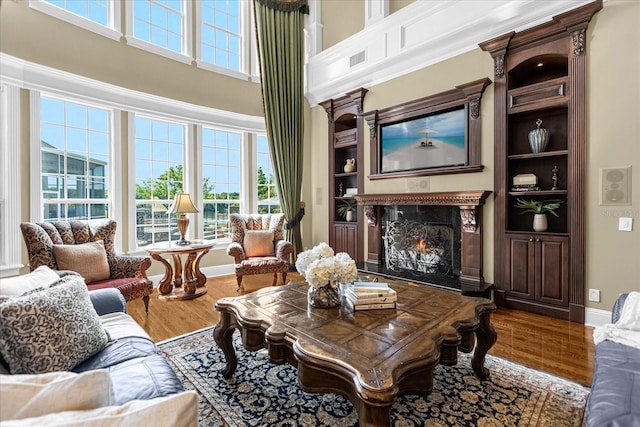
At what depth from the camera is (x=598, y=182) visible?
2.97m

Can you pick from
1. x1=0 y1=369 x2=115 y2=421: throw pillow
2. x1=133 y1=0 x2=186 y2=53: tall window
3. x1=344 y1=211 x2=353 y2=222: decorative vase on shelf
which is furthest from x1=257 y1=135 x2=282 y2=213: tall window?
x1=0 y1=369 x2=115 y2=421: throw pillow

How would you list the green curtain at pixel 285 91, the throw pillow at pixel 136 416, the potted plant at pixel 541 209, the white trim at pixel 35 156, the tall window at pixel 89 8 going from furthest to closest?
the green curtain at pixel 285 91, the tall window at pixel 89 8, the white trim at pixel 35 156, the potted plant at pixel 541 209, the throw pillow at pixel 136 416

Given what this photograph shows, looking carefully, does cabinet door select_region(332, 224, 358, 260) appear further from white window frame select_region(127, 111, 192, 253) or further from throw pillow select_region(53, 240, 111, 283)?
throw pillow select_region(53, 240, 111, 283)

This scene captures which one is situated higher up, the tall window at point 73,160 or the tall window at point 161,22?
the tall window at point 161,22

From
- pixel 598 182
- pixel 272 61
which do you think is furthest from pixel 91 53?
pixel 598 182

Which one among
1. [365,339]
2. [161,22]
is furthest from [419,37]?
[365,339]

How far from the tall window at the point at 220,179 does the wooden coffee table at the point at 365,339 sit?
3317mm

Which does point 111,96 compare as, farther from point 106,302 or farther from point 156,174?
point 106,302

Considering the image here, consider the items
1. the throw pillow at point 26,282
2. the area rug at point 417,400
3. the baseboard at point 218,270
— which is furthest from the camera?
the baseboard at point 218,270

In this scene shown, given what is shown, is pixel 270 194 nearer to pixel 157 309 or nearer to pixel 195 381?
pixel 157 309

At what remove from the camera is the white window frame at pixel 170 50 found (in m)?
4.29

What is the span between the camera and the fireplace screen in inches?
160

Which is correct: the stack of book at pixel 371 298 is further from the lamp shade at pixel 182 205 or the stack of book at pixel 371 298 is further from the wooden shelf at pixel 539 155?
the lamp shade at pixel 182 205

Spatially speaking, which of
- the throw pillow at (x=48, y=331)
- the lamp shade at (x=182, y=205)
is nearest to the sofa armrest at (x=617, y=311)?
the throw pillow at (x=48, y=331)
